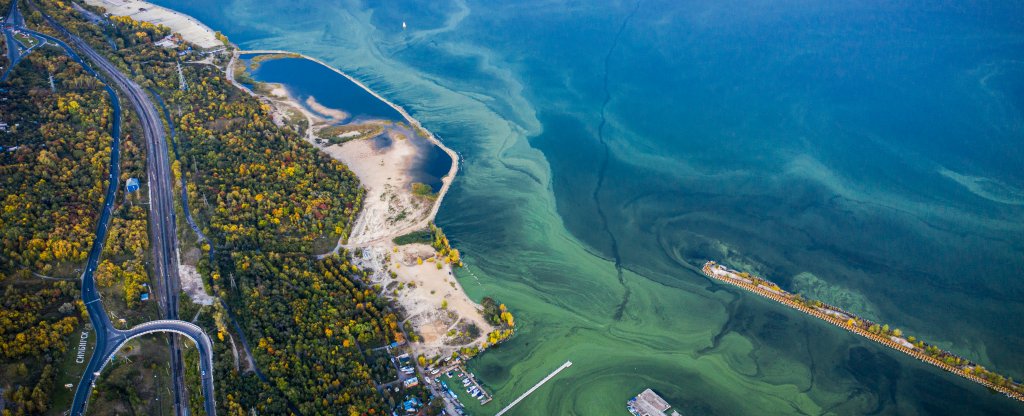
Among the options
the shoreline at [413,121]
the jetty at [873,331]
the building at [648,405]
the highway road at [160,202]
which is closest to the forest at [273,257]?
the highway road at [160,202]

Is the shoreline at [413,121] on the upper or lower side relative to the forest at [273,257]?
upper

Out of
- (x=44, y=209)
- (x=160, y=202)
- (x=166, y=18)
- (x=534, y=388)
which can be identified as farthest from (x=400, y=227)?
(x=166, y=18)

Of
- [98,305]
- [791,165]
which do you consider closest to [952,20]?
[791,165]

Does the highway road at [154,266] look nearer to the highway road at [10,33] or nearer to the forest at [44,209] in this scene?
the forest at [44,209]

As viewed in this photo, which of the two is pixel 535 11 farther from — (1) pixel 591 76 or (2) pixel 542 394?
(2) pixel 542 394

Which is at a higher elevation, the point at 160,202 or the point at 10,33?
the point at 10,33

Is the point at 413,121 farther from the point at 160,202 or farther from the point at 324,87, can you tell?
the point at 160,202
